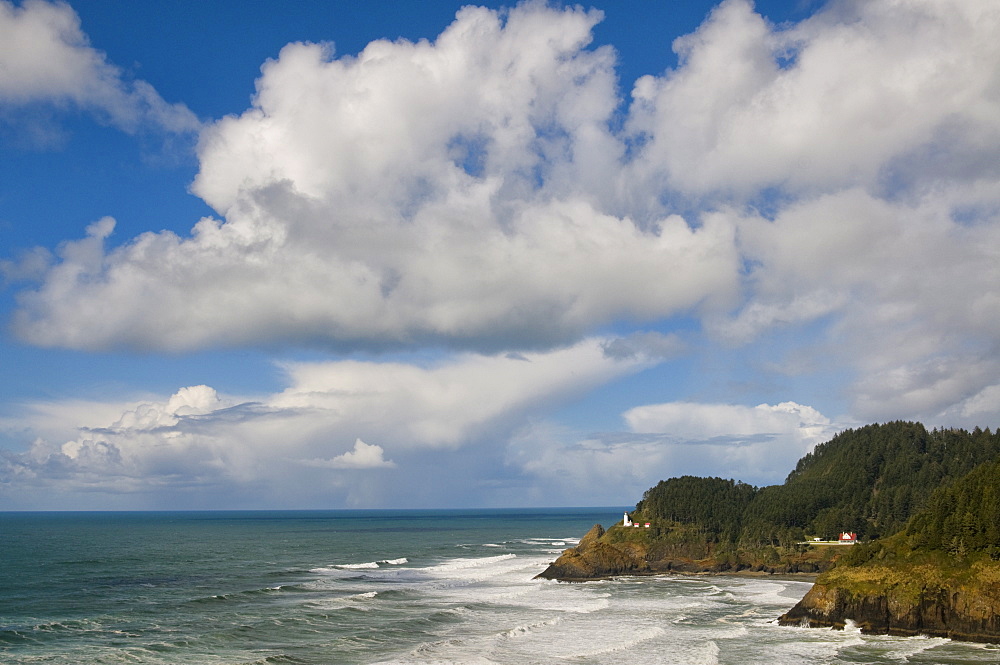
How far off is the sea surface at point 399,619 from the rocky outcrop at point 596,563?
5.23 meters

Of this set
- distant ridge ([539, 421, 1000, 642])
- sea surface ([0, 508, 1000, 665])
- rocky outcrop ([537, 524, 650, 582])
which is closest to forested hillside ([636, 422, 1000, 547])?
distant ridge ([539, 421, 1000, 642])

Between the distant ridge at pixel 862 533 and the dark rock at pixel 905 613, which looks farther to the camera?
the distant ridge at pixel 862 533

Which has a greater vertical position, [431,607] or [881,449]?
[881,449]

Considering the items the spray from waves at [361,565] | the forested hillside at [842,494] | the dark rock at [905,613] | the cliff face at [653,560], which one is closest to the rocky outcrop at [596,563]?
the cliff face at [653,560]

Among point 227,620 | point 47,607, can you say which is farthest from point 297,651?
point 47,607

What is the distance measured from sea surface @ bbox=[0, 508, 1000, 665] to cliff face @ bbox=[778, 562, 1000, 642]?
5.85 ft

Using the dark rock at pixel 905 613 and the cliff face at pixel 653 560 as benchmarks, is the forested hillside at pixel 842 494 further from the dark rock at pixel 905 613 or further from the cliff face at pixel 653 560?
the dark rock at pixel 905 613

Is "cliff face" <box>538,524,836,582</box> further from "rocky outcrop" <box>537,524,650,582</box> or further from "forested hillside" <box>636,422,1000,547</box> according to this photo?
"forested hillside" <box>636,422,1000,547</box>

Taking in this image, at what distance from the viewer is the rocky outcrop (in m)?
111

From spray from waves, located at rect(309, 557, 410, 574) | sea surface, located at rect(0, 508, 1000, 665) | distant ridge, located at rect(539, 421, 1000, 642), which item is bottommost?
spray from waves, located at rect(309, 557, 410, 574)

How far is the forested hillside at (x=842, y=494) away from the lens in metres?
120

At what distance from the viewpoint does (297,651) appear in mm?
60344

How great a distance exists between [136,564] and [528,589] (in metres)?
71.9

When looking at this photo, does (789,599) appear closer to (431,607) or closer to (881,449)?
(431,607)
